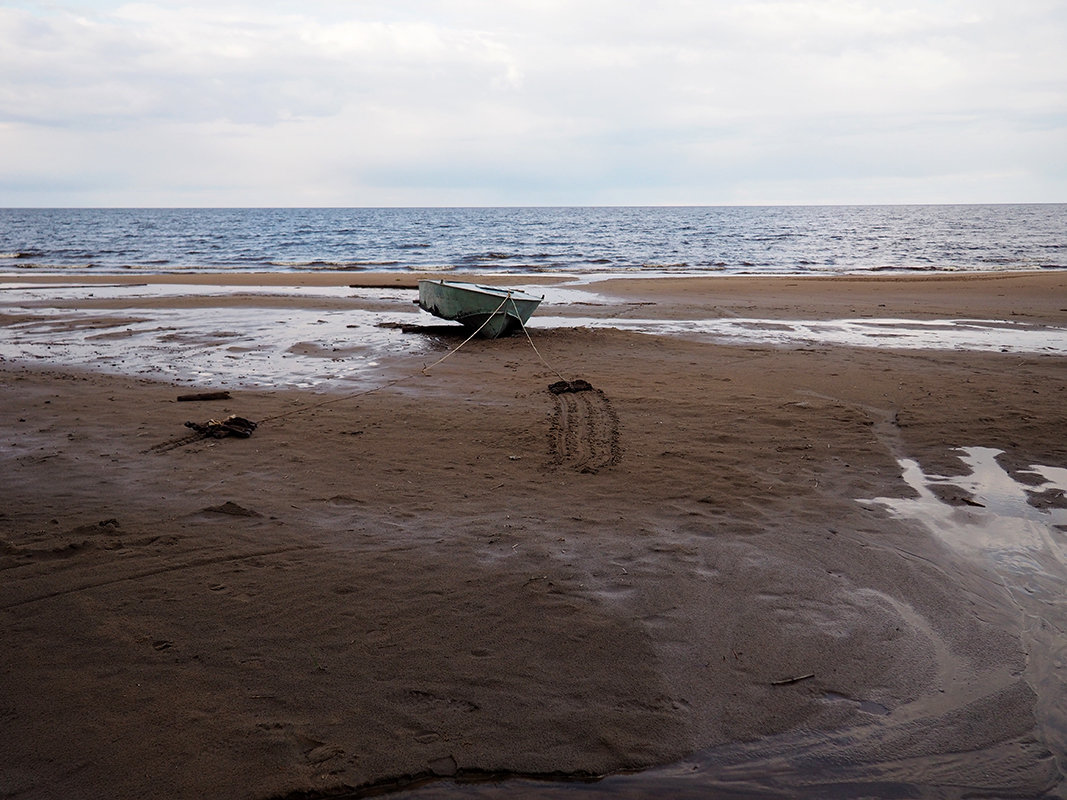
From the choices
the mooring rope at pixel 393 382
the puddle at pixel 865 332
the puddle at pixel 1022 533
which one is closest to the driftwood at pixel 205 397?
the mooring rope at pixel 393 382

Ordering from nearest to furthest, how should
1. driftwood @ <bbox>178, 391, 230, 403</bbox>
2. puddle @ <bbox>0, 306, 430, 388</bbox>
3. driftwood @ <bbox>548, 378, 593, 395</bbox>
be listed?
1. driftwood @ <bbox>178, 391, 230, 403</bbox>
2. driftwood @ <bbox>548, 378, 593, 395</bbox>
3. puddle @ <bbox>0, 306, 430, 388</bbox>

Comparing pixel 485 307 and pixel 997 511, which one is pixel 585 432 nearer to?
pixel 997 511

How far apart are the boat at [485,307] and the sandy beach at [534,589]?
3.41 meters

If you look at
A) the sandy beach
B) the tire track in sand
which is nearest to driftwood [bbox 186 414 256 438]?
the sandy beach

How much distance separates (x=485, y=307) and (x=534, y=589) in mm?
8505

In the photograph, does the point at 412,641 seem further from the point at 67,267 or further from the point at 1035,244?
the point at 1035,244

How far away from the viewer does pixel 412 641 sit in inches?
132

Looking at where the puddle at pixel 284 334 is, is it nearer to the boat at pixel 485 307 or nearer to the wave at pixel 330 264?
the boat at pixel 485 307

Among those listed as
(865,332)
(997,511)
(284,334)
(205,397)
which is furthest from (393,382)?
(865,332)

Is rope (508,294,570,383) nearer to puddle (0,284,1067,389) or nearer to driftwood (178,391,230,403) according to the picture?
puddle (0,284,1067,389)

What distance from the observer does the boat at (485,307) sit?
11836 millimetres

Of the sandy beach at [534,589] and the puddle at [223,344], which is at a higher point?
the puddle at [223,344]

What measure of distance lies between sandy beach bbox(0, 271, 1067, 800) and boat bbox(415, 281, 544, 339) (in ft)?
11.2

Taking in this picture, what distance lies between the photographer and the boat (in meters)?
11.8
